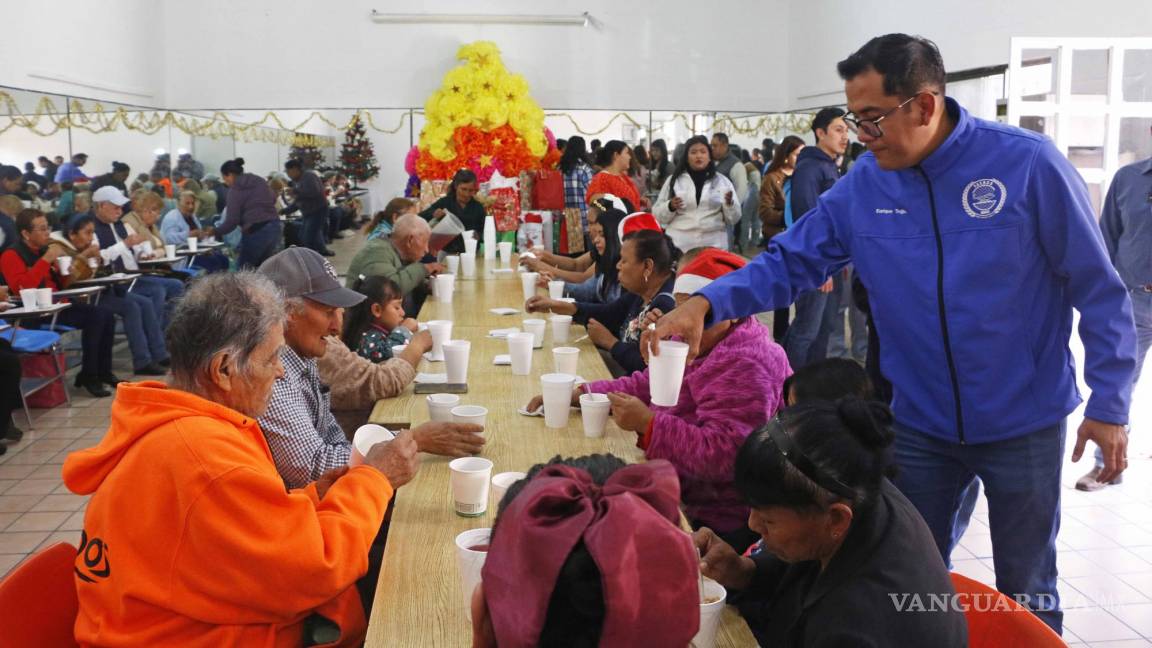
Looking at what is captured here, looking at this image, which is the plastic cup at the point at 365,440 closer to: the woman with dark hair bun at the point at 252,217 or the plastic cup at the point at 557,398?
the plastic cup at the point at 557,398

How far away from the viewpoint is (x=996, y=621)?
5.24ft

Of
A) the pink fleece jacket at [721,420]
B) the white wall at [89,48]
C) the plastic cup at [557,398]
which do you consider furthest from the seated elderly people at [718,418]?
the white wall at [89,48]

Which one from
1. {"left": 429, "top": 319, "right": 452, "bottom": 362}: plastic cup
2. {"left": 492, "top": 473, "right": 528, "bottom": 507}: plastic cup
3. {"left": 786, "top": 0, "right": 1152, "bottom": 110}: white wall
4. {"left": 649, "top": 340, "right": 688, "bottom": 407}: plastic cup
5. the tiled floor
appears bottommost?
the tiled floor

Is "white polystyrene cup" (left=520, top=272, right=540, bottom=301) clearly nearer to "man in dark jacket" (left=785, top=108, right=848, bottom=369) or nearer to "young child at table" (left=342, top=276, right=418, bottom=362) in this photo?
"young child at table" (left=342, top=276, right=418, bottom=362)

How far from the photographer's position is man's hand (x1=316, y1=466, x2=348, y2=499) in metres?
2.12

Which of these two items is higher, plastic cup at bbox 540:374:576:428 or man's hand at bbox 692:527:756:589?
plastic cup at bbox 540:374:576:428

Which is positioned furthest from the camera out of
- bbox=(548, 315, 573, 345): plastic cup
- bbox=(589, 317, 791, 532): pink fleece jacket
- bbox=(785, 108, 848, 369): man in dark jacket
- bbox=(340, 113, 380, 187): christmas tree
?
bbox=(340, 113, 380, 187): christmas tree

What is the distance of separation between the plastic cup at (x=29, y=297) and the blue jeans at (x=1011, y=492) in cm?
545

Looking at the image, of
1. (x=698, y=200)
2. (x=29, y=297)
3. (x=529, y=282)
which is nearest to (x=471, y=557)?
(x=529, y=282)

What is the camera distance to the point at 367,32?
1058 centimetres

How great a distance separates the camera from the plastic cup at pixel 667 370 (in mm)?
2211

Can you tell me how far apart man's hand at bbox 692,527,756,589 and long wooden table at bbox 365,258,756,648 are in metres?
0.19

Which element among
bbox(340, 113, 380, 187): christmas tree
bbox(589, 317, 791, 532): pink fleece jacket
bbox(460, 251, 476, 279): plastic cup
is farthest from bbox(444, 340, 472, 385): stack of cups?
bbox(340, 113, 380, 187): christmas tree

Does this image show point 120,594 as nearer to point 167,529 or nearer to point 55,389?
point 167,529
